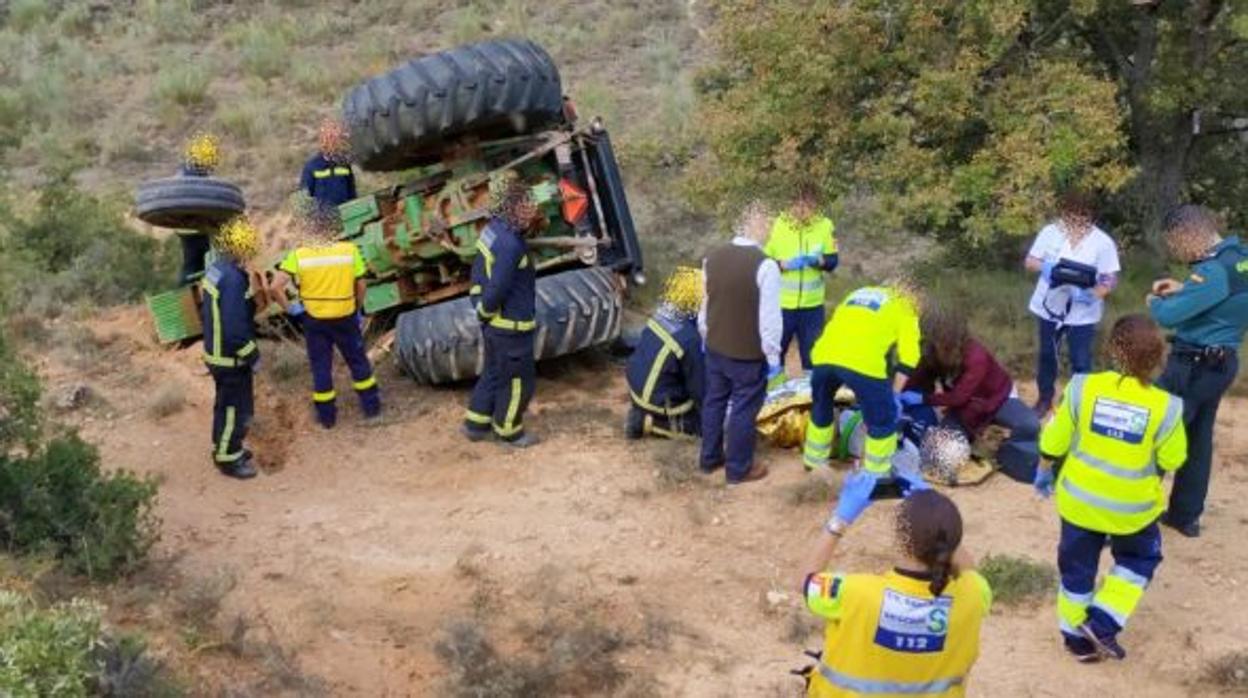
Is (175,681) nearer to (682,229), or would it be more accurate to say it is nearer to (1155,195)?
(1155,195)

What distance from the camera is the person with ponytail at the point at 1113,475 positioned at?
5.02m

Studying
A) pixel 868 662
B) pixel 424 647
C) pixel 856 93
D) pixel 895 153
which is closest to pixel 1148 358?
pixel 868 662

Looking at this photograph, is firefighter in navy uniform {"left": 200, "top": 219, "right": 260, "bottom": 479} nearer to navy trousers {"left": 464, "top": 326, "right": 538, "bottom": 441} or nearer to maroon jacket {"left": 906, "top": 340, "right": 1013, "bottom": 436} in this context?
navy trousers {"left": 464, "top": 326, "right": 538, "bottom": 441}

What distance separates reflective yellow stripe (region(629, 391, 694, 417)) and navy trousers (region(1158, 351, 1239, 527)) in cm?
272

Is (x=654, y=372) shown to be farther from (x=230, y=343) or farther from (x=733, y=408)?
(x=230, y=343)

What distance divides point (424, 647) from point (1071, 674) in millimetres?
2699

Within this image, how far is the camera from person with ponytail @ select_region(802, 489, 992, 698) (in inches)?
140

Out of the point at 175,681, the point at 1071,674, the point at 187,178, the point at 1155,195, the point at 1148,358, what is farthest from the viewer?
the point at 1155,195

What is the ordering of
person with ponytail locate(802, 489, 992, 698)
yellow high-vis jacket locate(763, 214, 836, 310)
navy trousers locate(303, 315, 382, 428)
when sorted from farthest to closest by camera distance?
navy trousers locate(303, 315, 382, 428)
yellow high-vis jacket locate(763, 214, 836, 310)
person with ponytail locate(802, 489, 992, 698)

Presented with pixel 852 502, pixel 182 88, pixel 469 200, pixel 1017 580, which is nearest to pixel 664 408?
pixel 469 200

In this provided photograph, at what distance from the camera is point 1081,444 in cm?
516

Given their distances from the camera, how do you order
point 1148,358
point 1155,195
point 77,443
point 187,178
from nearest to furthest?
point 1148,358 < point 77,443 < point 187,178 < point 1155,195

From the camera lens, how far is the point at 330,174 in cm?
989

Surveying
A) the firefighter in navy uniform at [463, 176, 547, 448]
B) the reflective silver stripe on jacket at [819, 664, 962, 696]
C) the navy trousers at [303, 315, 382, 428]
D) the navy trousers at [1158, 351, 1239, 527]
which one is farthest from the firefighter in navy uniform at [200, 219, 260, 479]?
the navy trousers at [1158, 351, 1239, 527]
